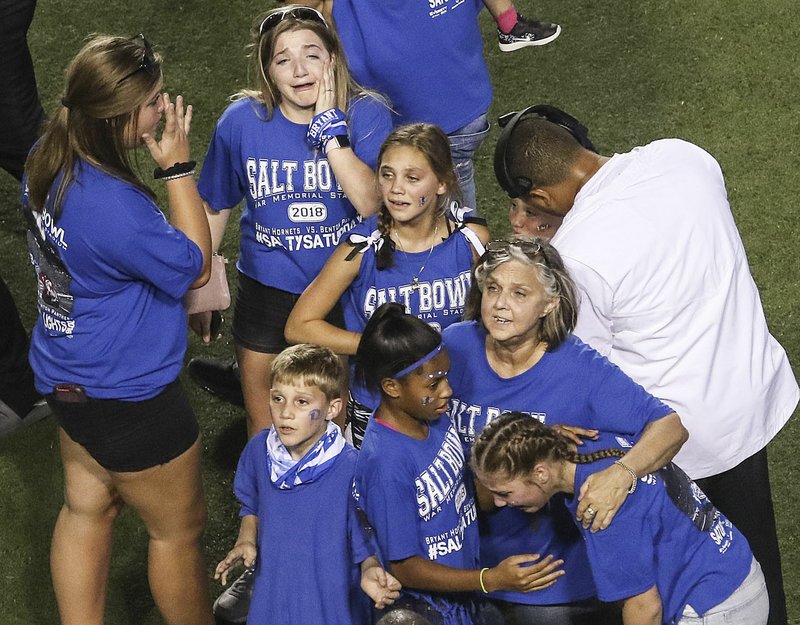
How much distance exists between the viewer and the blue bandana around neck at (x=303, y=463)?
3.37 metres

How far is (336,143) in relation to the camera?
3.87 m

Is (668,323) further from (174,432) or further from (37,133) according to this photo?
(37,133)

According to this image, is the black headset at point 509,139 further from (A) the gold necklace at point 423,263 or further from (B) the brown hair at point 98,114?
(B) the brown hair at point 98,114

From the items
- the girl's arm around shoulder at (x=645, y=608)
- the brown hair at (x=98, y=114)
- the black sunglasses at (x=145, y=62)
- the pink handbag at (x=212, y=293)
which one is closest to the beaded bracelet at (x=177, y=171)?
the brown hair at (x=98, y=114)

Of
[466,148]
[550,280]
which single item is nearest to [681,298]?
[550,280]

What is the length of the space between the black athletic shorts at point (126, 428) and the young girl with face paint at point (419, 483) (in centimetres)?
60

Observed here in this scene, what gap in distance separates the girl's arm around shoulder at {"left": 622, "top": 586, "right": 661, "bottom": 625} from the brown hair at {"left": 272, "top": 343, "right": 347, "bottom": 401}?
0.95 m

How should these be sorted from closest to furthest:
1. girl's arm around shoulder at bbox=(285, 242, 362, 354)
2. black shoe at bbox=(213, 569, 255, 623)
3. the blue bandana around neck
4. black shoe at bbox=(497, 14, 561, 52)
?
the blue bandana around neck, girl's arm around shoulder at bbox=(285, 242, 362, 354), black shoe at bbox=(213, 569, 255, 623), black shoe at bbox=(497, 14, 561, 52)

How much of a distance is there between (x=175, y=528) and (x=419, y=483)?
2.88ft

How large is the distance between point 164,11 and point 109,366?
3993 millimetres

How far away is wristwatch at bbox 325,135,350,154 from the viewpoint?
3871 millimetres

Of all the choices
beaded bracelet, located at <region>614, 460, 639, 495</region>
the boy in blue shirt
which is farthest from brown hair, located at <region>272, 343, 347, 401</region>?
beaded bracelet, located at <region>614, 460, 639, 495</region>

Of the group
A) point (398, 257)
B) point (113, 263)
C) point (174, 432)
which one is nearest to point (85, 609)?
point (174, 432)

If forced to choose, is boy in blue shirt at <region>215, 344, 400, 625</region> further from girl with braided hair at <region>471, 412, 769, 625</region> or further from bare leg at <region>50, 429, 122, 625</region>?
bare leg at <region>50, 429, 122, 625</region>
